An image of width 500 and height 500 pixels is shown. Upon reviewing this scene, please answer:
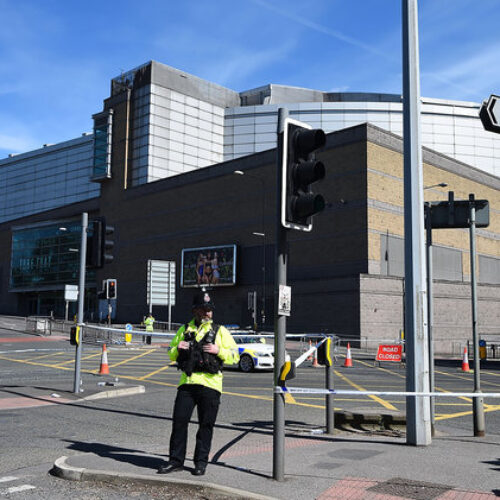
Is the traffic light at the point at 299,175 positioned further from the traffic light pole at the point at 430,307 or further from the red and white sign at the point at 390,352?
the red and white sign at the point at 390,352

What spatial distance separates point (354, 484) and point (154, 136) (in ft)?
193

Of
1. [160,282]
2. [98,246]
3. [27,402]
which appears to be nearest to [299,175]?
[98,246]

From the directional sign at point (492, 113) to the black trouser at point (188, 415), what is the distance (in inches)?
144

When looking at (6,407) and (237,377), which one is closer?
(6,407)

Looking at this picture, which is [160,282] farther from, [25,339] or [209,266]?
[25,339]

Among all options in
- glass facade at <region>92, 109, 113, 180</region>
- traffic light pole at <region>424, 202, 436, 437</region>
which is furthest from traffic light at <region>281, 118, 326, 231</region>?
glass facade at <region>92, 109, 113, 180</region>

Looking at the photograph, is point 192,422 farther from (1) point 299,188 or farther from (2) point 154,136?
(2) point 154,136

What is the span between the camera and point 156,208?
192 ft

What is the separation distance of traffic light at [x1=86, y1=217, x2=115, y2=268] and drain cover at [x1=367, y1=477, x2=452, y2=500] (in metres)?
9.38

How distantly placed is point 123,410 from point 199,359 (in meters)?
5.88

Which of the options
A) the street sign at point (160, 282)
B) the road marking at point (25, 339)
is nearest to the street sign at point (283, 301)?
the road marking at point (25, 339)

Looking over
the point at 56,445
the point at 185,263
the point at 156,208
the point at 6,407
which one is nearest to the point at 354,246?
the point at 185,263

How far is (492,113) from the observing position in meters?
4.81

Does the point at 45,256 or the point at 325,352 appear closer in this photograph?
the point at 325,352
